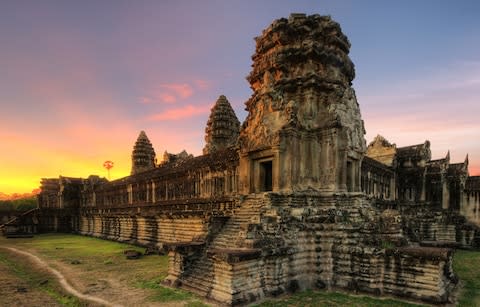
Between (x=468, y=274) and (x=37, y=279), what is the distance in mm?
21639

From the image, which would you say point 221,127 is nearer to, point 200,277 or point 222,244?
point 222,244

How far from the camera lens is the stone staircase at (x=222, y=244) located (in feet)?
42.2

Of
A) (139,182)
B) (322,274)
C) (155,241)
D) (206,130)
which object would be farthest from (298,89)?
(206,130)

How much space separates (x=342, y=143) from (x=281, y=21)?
688cm

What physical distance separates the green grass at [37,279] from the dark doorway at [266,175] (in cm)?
951

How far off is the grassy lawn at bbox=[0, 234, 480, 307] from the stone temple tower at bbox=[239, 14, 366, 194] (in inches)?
197

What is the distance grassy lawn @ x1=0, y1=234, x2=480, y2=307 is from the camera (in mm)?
12039

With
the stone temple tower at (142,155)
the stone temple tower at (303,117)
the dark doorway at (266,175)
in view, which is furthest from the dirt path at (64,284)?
the stone temple tower at (142,155)

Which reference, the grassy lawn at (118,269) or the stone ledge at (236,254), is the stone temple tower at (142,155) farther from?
the stone ledge at (236,254)

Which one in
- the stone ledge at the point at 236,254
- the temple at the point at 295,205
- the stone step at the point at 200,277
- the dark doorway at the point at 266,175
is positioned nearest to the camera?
the stone ledge at the point at 236,254

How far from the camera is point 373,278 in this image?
42.1ft

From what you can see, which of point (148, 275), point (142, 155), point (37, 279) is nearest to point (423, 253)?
point (148, 275)

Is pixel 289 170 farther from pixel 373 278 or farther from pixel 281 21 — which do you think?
pixel 281 21

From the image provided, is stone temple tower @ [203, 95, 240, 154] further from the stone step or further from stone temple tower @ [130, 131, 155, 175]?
the stone step
